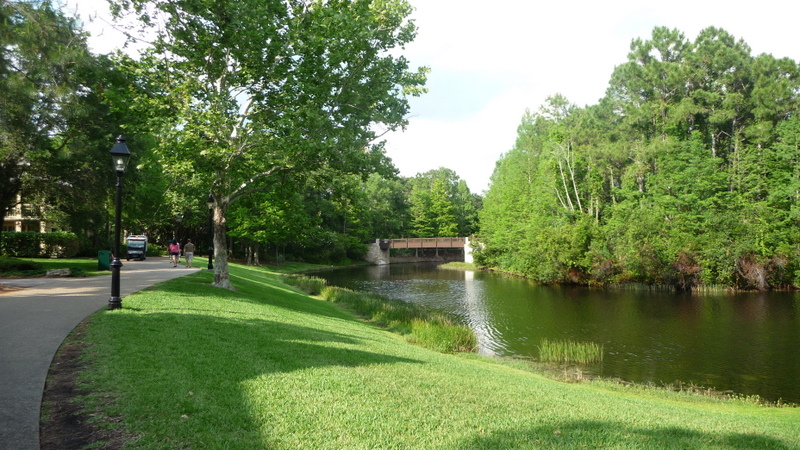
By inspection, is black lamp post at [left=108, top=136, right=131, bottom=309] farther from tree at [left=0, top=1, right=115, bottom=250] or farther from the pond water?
the pond water

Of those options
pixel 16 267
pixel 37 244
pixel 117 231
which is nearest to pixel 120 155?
pixel 117 231

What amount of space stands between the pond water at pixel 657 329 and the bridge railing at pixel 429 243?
3881 centimetres

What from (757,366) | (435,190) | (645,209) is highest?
(435,190)

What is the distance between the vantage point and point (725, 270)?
119 feet

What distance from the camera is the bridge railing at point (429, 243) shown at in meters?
75.8

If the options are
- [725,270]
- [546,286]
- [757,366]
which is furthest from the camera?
[546,286]

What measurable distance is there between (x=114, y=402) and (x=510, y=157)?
66.3m

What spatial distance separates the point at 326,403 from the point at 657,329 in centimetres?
1993

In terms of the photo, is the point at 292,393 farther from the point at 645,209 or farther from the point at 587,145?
the point at 587,145

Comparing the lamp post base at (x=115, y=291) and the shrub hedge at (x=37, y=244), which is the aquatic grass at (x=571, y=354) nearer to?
the lamp post base at (x=115, y=291)

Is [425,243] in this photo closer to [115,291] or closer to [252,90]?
[252,90]

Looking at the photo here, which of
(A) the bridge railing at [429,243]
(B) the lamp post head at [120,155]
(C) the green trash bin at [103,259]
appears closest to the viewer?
(B) the lamp post head at [120,155]

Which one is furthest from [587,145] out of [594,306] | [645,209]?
[594,306]

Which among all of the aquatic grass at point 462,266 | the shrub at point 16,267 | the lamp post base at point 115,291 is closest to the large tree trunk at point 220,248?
the lamp post base at point 115,291
